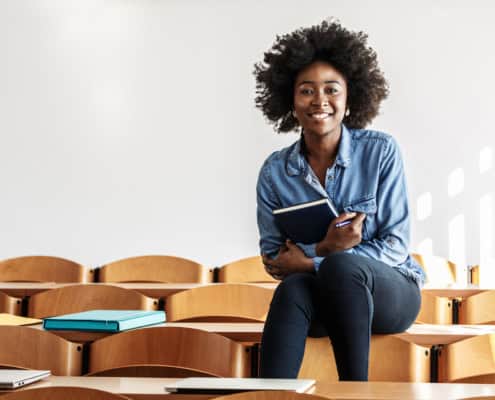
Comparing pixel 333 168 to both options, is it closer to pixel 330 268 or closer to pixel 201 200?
pixel 330 268

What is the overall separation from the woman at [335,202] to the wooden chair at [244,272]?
1.73m

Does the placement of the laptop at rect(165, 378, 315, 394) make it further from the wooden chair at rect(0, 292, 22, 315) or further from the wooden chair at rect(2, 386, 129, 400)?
the wooden chair at rect(0, 292, 22, 315)

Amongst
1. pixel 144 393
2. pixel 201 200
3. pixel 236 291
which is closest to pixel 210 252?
pixel 201 200

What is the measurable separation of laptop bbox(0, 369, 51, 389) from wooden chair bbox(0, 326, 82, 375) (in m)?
0.33

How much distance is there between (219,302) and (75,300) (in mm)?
630

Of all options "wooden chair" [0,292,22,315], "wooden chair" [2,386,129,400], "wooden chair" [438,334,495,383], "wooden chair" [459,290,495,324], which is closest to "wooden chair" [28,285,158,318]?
"wooden chair" [0,292,22,315]

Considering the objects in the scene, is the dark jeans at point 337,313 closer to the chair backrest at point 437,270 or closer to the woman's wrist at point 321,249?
the woman's wrist at point 321,249

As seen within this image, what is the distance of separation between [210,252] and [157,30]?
66.6 inches

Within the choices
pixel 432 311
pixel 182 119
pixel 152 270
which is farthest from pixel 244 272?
pixel 182 119

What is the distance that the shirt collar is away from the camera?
2.39 metres

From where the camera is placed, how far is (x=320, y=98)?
2.44 meters

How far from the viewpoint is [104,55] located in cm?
592

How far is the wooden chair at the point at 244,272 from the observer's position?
14.2 ft

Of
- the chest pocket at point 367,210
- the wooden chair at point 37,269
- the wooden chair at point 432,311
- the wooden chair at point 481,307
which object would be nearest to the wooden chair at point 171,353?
the chest pocket at point 367,210
